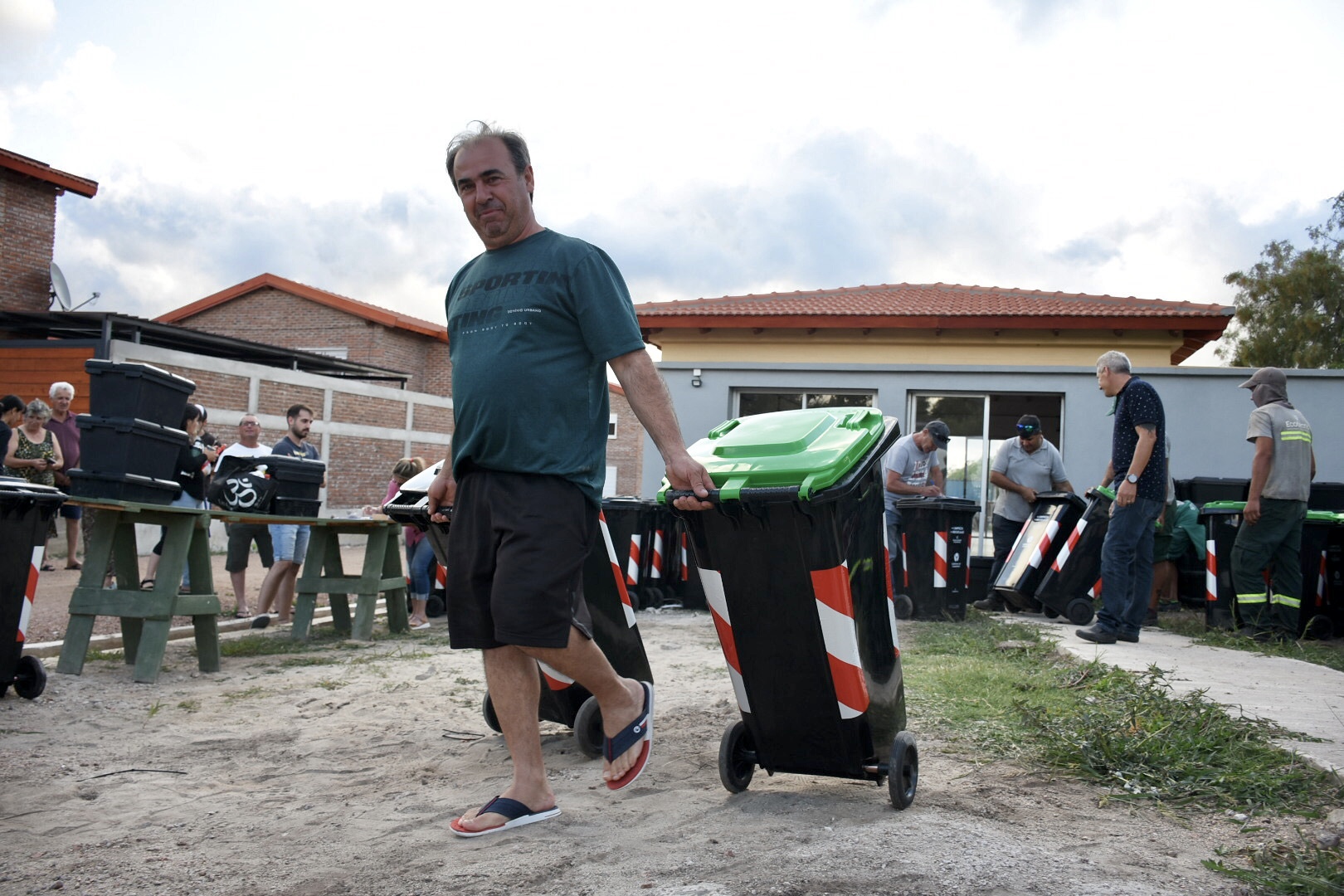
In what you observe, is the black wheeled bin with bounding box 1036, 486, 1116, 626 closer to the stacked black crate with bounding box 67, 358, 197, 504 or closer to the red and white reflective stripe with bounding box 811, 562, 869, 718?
the red and white reflective stripe with bounding box 811, 562, 869, 718

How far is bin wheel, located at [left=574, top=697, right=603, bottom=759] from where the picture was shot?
13.6 feet

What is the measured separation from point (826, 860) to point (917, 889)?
29 cm

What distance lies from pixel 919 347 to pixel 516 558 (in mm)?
15132

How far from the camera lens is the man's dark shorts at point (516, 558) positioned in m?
3.12

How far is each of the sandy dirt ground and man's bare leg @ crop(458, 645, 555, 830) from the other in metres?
0.12

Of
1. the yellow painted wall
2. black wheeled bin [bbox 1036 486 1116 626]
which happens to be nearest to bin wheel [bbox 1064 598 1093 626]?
black wheeled bin [bbox 1036 486 1116 626]

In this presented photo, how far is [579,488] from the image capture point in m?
3.28

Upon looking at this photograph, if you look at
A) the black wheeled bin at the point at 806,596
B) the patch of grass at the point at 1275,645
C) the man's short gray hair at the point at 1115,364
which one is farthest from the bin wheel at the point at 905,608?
the black wheeled bin at the point at 806,596

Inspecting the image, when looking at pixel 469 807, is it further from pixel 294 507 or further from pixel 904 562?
pixel 904 562

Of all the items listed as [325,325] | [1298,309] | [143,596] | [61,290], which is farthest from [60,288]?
[1298,309]

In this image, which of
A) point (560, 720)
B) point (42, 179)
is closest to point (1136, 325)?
point (560, 720)

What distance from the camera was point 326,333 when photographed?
34219 mm

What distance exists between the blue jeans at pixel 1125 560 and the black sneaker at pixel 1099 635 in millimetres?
30

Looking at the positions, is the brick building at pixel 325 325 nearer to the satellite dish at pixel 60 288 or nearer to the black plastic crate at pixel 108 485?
the satellite dish at pixel 60 288
